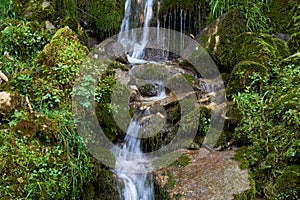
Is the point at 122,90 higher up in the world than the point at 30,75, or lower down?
lower down

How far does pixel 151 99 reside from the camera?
19.4ft

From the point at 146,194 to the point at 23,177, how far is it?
1622 millimetres

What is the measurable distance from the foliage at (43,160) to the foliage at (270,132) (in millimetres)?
2029

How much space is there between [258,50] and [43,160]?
3774 mm

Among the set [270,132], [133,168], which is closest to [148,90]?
[133,168]

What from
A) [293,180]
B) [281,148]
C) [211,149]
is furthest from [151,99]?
[293,180]

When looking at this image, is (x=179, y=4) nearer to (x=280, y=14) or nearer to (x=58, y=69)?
(x=280, y=14)

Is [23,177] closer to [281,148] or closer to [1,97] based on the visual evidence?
[1,97]

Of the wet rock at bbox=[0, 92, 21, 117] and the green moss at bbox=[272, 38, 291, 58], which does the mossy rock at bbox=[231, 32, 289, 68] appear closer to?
the green moss at bbox=[272, 38, 291, 58]

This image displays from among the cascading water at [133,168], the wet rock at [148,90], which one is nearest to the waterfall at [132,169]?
the cascading water at [133,168]

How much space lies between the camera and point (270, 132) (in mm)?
3943

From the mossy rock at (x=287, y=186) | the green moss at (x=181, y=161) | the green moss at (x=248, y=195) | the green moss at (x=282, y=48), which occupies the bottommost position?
the green moss at (x=248, y=195)

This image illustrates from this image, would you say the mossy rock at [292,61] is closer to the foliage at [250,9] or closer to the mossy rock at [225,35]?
the mossy rock at [225,35]

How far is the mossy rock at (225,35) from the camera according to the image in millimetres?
6438
